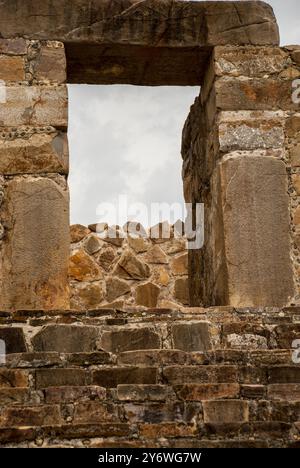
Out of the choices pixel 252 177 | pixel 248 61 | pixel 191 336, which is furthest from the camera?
pixel 248 61

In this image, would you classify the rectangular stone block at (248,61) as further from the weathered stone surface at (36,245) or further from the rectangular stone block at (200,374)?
the rectangular stone block at (200,374)

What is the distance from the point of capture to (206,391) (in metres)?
4.41

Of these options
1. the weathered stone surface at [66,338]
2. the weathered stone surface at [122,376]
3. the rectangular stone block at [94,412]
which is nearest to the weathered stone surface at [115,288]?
the weathered stone surface at [66,338]

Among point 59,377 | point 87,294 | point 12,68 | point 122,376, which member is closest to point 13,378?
point 59,377

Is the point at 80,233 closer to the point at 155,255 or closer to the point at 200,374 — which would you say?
the point at 155,255

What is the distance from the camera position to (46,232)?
6012mm

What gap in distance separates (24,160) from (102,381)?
1.99 m

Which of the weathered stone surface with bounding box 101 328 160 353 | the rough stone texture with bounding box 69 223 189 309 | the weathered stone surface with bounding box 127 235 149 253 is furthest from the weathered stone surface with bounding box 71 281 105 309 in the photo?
the weathered stone surface with bounding box 101 328 160 353

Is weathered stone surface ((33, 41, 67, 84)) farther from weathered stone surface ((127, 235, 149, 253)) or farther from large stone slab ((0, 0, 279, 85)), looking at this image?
weathered stone surface ((127, 235, 149, 253))

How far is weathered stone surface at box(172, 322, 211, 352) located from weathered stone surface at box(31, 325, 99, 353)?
450 millimetres

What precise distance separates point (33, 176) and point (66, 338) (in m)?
1.27

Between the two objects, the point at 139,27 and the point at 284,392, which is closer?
the point at 284,392

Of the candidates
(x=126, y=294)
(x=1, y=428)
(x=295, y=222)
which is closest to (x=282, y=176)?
(x=295, y=222)

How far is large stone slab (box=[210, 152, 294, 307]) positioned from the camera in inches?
237
